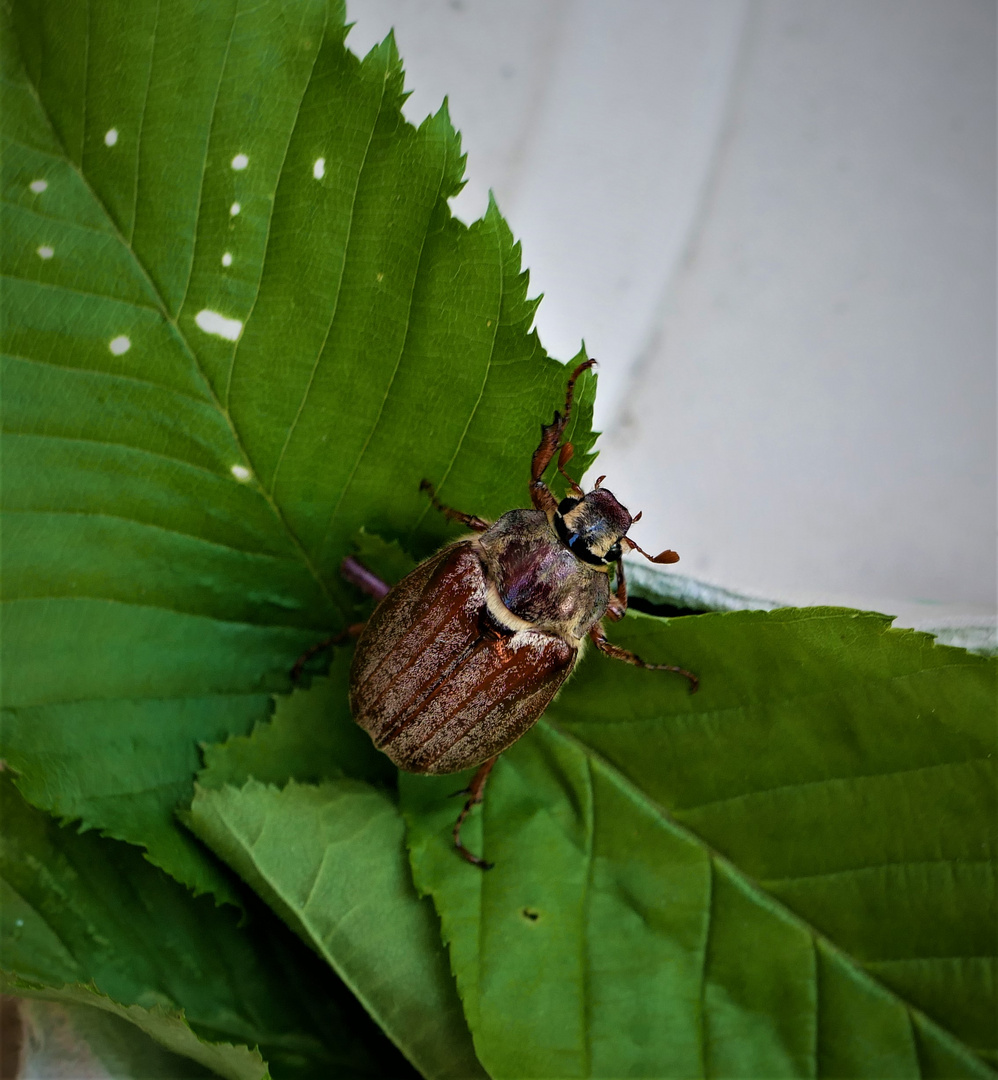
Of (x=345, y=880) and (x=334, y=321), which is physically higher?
(x=334, y=321)

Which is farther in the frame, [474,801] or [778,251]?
[778,251]

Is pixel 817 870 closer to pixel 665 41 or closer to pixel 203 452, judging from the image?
pixel 203 452

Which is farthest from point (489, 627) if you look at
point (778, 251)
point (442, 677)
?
point (778, 251)

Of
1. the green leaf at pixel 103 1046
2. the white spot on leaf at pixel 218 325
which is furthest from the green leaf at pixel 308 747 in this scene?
the white spot on leaf at pixel 218 325

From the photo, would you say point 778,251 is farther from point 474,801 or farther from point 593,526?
point 474,801

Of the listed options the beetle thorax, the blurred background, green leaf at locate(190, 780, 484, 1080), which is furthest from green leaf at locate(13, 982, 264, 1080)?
the blurred background

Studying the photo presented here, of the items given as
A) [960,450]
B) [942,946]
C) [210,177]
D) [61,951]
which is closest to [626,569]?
[942,946]

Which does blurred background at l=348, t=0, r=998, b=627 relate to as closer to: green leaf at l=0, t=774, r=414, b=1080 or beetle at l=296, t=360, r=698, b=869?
beetle at l=296, t=360, r=698, b=869
